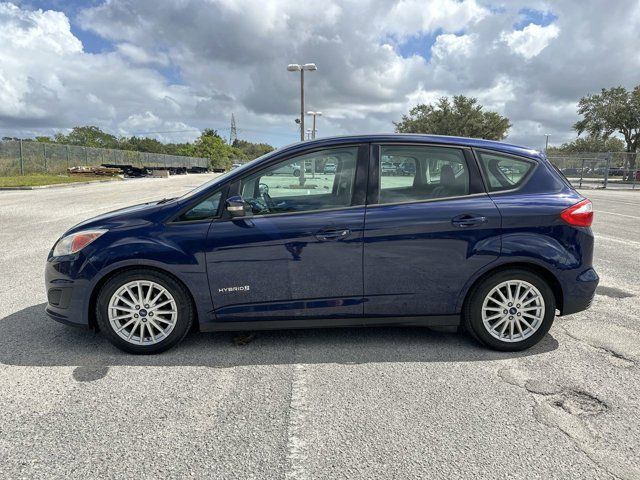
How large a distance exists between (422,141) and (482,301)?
1.36 meters

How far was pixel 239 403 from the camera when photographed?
2.75 meters

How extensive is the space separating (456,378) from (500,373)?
0.35 meters

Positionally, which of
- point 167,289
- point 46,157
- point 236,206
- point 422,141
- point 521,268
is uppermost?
point 46,157

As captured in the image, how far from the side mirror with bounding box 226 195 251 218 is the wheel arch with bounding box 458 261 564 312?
181 cm

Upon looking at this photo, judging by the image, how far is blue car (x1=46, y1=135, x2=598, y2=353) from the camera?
10.8 ft

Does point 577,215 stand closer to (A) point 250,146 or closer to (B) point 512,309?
(B) point 512,309

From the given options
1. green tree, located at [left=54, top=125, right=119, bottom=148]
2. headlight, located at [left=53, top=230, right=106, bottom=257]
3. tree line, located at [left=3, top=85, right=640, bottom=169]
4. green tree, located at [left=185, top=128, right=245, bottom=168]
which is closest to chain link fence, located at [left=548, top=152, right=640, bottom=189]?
tree line, located at [left=3, top=85, right=640, bottom=169]

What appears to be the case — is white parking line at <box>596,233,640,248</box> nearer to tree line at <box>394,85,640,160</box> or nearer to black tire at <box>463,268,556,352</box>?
black tire at <box>463,268,556,352</box>

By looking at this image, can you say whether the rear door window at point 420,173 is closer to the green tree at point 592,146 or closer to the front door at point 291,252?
the front door at point 291,252

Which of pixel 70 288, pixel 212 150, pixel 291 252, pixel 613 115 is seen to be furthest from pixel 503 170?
pixel 212 150

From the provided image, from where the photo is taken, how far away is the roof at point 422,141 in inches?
139

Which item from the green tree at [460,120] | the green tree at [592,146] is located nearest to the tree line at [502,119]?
the green tree at [460,120]

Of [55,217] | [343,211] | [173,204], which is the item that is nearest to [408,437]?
[343,211]

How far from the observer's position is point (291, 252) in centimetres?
329
